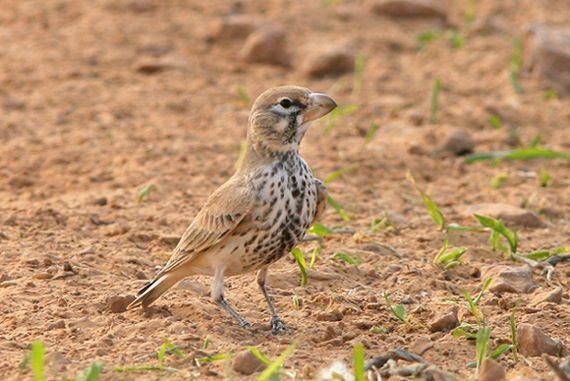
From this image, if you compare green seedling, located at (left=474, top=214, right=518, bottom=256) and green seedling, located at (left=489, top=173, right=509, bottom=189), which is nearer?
green seedling, located at (left=474, top=214, right=518, bottom=256)

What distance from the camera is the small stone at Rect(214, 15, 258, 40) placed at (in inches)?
439

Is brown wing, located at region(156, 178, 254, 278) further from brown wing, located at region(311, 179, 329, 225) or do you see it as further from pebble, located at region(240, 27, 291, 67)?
pebble, located at region(240, 27, 291, 67)

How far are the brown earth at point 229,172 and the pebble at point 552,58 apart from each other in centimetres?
16

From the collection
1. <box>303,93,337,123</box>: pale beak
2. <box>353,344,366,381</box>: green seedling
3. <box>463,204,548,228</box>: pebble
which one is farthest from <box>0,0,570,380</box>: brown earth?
<box>303,93,337,123</box>: pale beak

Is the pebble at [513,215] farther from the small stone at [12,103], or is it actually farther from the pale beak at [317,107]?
the small stone at [12,103]

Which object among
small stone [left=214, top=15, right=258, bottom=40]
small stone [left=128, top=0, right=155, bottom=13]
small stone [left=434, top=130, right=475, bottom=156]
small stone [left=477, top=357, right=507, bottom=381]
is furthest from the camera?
small stone [left=128, top=0, right=155, bottom=13]

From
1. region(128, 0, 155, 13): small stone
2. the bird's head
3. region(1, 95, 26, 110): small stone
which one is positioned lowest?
region(1, 95, 26, 110): small stone

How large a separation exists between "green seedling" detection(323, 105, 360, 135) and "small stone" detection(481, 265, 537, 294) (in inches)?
122

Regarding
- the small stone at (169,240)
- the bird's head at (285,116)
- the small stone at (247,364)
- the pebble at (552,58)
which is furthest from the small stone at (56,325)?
the pebble at (552,58)

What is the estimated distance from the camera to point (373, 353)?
14.8 feet

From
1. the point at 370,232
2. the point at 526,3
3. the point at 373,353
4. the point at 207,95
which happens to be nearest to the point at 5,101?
the point at 207,95

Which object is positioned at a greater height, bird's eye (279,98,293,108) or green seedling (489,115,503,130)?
bird's eye (279,98,293,108)

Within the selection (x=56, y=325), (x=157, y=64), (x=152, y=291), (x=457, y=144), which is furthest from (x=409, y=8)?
(x=56, y=325)

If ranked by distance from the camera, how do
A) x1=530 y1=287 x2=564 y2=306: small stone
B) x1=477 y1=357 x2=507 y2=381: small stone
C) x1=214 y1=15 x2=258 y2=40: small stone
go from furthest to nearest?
1. x1=214 y1=15 x2=258 y2=40: small stone
2. x1=530 y1=287 x2=564 y2=306: small stone
3. x1=477 y1=357 x2=507 y2=381: small stone
